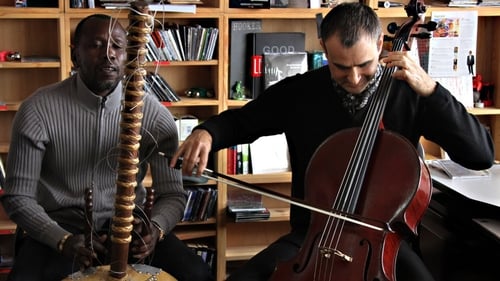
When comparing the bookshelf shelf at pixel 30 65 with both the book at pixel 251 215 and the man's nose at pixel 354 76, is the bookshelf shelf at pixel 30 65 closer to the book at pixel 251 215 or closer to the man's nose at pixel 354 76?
the book at pixel 251 215

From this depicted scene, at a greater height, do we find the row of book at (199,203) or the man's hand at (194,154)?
the man's hand at (194,154)

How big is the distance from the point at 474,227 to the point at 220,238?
4.82ft

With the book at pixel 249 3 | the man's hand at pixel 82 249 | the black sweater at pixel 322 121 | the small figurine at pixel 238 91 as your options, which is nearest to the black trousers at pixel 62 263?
the man's hand at pixel 82 249

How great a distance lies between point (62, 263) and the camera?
6.50ft

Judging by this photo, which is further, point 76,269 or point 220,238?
point 220,238

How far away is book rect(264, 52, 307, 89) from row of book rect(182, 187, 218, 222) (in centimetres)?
55

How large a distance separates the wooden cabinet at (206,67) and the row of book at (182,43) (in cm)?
4

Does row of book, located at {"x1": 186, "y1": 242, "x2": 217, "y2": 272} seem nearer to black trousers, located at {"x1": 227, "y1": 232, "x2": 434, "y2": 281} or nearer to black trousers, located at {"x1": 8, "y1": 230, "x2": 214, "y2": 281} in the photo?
black trousers, located at {"x1": 8, "y1": 230, "x2": 214, "y2": 281}

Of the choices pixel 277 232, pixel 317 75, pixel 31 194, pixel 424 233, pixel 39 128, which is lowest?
pixel 277 232

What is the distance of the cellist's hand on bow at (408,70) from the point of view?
5.72ft

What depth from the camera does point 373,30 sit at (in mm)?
1846

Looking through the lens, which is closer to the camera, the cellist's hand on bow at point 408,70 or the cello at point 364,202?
the cello at point 364,202

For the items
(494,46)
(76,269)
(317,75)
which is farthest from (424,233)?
(494,46)

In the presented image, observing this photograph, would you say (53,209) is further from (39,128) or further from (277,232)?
(277,232)
